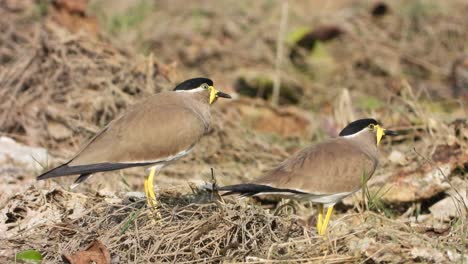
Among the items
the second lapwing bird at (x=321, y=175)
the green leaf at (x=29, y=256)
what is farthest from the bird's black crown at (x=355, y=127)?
the green leaf at (x=29, y=256)

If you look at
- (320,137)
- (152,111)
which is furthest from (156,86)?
(152,111)

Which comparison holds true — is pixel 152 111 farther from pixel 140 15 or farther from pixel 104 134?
pixel 140 15

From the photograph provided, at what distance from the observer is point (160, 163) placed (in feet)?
18.1

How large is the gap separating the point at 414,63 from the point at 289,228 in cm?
647

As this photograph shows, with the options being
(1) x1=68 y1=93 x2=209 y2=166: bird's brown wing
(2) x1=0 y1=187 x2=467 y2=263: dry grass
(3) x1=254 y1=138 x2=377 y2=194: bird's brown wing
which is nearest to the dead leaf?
(2) x1=0 y1=187 x2=467 y2=263: dry grass

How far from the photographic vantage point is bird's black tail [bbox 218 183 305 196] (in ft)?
16.0

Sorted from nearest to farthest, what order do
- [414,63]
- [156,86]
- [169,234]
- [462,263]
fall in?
[462,263] → [169,234] → [156,86] → [414,63]

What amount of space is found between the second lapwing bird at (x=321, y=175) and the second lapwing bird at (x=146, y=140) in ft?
1.89

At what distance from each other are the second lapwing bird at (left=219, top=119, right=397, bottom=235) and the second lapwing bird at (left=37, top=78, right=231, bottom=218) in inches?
22.7

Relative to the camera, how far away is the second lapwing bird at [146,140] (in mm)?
5254

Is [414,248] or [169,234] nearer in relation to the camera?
[414,248]

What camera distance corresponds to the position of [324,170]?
17.6ft

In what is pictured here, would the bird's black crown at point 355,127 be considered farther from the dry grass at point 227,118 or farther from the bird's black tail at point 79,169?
the bird's black tail at point 79,169

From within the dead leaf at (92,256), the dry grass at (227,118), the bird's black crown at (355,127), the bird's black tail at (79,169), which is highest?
the bird's black tail at (79,169)
